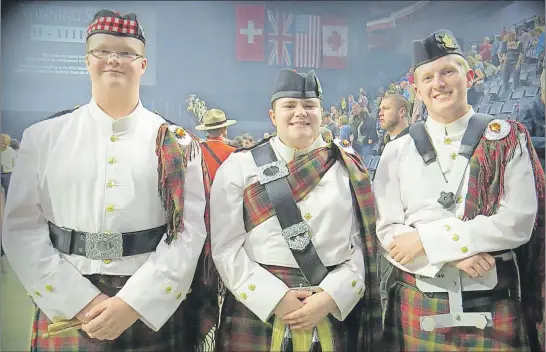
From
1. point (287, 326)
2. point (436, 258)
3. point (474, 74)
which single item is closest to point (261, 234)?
point (287, 326)

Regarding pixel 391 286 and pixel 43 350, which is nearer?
pixel 43 350

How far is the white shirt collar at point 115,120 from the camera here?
2.05 metres

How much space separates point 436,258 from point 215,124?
1.07 metres

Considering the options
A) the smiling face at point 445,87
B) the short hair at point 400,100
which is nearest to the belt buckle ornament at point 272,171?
the short hair at point 400,100

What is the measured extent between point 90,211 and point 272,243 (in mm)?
710

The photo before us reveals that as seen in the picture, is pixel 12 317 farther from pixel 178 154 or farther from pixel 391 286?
pixel 391 286

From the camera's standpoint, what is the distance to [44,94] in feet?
7.20

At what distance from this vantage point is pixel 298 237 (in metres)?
2.07

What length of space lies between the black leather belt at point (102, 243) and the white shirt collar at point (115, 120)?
0.41m

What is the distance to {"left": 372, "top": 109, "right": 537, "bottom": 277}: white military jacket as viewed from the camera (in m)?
2.11

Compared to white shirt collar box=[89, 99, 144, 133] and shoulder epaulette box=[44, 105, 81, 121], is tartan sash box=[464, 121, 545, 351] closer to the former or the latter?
white shirt collar box=[89, 99, 144, 133]

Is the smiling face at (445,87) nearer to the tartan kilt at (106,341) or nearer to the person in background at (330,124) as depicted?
the person in background at (330,124)

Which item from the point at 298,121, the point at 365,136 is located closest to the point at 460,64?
the point at 365,136

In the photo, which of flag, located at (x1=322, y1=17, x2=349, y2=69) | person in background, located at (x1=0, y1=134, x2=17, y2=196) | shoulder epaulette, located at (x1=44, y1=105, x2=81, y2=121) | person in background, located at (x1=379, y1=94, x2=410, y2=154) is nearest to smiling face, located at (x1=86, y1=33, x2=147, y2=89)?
shoulder epaulette, located at (x1=44, y1=105, x2=81, y2=121)
